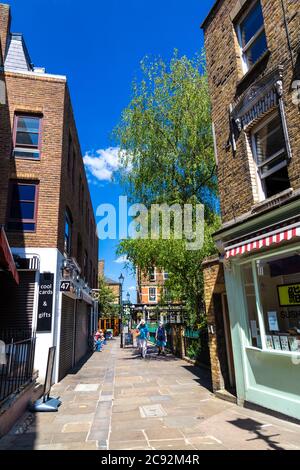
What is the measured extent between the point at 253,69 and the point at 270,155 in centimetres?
204

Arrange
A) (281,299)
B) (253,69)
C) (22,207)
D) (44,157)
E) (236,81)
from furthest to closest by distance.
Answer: (44,157) → (22,207) → (236,81) → (253,69) → (281,299)

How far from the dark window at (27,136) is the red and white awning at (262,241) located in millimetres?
8204

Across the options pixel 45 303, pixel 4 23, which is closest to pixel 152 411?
pixel 45 303

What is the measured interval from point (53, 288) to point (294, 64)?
8.90 meters

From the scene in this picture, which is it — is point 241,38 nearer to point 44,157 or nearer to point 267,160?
point 267,160

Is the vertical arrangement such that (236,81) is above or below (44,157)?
below

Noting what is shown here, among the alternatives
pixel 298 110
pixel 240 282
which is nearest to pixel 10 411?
pixel 240 282

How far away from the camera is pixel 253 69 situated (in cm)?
787

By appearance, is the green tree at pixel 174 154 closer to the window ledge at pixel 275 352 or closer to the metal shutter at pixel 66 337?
the metal shutter at pixel 66 337

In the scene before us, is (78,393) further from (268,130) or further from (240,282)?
(268,130)

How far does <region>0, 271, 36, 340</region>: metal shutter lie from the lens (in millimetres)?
10703

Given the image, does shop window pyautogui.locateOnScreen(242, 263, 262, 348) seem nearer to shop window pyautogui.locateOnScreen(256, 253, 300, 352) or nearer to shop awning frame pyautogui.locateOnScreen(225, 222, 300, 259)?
shop window pyautogui.locateOnScreen(256, 253, 300, 352)

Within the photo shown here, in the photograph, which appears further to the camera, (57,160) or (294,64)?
(57,160)
